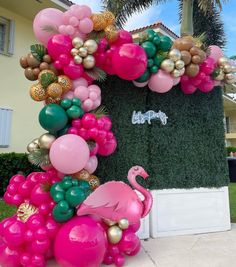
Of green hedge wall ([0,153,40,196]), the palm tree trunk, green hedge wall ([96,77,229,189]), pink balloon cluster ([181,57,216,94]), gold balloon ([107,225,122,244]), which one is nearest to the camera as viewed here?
gold balloon ([107,225,122,244])

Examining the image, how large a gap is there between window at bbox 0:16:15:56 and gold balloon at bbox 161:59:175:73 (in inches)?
231

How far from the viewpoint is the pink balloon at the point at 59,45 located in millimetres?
3627

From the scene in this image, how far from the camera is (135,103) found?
4629mm

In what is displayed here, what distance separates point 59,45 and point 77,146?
1.24 metres

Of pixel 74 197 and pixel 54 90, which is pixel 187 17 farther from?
pixel 74 197

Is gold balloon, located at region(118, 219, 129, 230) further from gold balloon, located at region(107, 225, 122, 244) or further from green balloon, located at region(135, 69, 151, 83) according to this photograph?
green balloon, located at region(135, 69, 151, 83)

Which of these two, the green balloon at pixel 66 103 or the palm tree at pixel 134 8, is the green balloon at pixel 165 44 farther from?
the palm tree at pixel 134 8

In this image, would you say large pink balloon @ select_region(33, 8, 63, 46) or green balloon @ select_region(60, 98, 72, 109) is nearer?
green balloon @ select_region(60, 98, 72, 109)

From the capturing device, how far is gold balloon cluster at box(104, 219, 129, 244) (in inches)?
133

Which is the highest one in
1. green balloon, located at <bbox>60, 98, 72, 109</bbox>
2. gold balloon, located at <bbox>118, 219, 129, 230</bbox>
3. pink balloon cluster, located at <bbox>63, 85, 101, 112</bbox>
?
pink balloon cluster, located at <bbox>63, 85, 101, 112</bbox>

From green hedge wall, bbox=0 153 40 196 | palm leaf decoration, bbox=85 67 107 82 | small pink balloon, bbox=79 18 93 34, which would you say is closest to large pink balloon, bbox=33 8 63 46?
small pink balloon, bbox=79 18 93 34

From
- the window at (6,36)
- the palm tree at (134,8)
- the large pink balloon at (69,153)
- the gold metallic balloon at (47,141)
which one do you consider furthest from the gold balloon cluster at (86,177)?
the palm tree at (134,8)

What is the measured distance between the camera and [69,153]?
329cm

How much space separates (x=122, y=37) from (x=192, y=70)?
110cm
